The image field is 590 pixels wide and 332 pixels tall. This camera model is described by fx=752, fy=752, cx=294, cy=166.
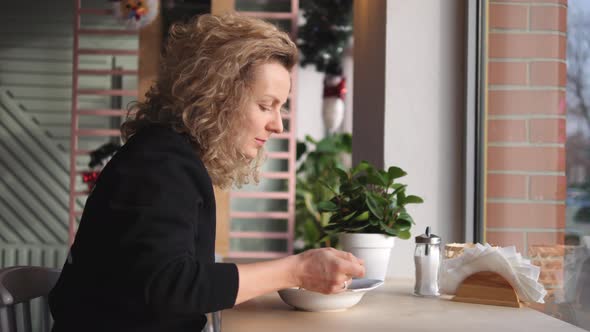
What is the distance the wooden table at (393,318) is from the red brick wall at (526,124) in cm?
33

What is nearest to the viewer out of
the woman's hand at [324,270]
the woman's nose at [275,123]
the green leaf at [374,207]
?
the woman's hand at [324,270]

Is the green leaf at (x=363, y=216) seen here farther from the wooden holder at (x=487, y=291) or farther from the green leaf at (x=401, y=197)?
the wooden holder at (x=487, y=291)

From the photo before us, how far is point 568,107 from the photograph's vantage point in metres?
1.74

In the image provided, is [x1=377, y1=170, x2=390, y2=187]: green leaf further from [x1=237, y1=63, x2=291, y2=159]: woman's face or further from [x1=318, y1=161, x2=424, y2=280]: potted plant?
[x1=237, y1=63, x2=291, y2=159]: woman's face

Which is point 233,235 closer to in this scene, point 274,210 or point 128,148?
point 274,210

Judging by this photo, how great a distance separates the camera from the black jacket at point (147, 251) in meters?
1.18

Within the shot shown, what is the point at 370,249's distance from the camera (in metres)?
1.98

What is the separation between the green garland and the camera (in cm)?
519

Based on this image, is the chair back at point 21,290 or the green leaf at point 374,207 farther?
the green leaf at point 374,207

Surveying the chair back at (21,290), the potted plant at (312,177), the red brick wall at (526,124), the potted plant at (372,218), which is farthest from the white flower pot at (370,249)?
the potted plant at (312,177)

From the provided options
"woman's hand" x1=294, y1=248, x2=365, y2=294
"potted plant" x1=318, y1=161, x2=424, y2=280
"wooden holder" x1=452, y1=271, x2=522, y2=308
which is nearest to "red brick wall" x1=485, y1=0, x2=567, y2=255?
"wooden holder" x1=452, y1=271, x2=522, y2=308

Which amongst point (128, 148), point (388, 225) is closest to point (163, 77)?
point (128, 148)

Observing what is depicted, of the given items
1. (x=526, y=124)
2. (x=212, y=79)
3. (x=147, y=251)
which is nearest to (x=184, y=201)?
(x=147, y=251)

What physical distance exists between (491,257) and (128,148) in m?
0.85
